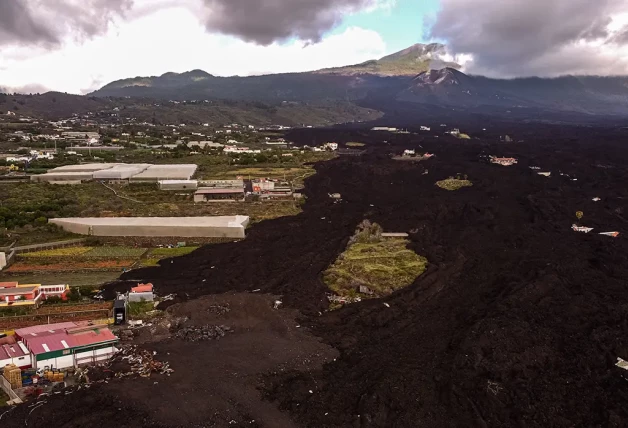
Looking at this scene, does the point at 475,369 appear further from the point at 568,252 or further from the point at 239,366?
the point at 568,252

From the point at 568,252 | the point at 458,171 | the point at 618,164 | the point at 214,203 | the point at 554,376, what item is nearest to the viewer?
the point at 554,376

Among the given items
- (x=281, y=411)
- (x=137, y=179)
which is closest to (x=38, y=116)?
(x=137, y=179)

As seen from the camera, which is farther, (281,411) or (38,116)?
(38,116)

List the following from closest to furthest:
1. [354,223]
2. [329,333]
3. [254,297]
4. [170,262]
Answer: [329,333]
[254,297]
[170,262]
[354,223]

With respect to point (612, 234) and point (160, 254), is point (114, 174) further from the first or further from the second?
point (612, 234)

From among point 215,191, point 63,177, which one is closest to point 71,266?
point 215,191

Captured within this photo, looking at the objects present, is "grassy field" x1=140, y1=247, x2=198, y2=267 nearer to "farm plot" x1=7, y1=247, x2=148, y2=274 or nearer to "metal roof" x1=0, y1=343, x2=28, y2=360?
"farm plot" x1=7, y1=247, x2=148, y2=274

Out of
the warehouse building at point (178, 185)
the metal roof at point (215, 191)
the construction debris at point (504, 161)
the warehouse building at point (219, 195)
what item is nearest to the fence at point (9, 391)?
the warehouse building at point (219, 195)
